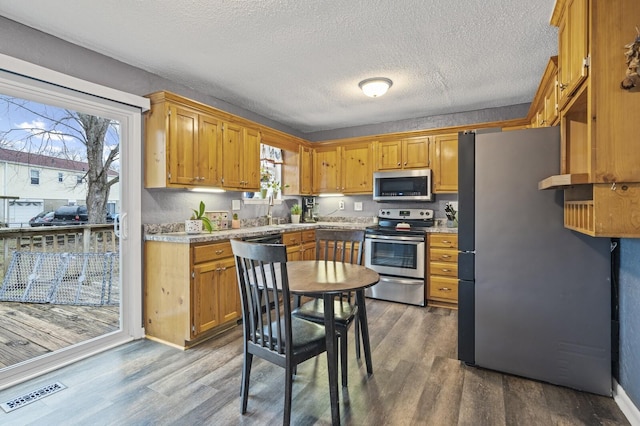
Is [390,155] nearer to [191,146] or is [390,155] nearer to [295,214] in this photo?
[295,214]

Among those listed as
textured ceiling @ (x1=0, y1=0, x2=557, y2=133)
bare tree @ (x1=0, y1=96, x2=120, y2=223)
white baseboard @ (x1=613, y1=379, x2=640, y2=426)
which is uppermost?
textured ceiling @ (x1=0, y1=0, x2=557, y2=133)

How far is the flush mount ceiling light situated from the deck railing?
2.73 metres

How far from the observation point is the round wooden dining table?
170 centimetres

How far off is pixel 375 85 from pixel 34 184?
2.97 m

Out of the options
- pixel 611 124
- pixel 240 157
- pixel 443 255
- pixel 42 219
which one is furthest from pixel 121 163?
pixel 443 255

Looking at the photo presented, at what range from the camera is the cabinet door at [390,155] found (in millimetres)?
4473

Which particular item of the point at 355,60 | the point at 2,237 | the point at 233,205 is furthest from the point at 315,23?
the point at 2,237

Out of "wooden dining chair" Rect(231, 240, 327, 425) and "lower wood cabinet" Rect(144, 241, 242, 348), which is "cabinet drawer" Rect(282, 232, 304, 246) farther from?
"wooden dining chair" Rect(231, 240, 327, 425)

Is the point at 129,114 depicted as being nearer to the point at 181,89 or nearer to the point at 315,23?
the point at 181,89

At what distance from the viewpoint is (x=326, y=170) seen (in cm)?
504

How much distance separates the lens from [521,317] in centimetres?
224

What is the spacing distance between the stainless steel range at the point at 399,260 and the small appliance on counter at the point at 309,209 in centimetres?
122

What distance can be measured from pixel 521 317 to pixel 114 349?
3171 millimetres

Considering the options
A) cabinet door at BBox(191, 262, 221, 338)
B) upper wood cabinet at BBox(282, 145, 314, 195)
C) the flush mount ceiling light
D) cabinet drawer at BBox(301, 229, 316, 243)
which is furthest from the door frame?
upper wood cabinet at BBox(282, 145, 314, 195)
